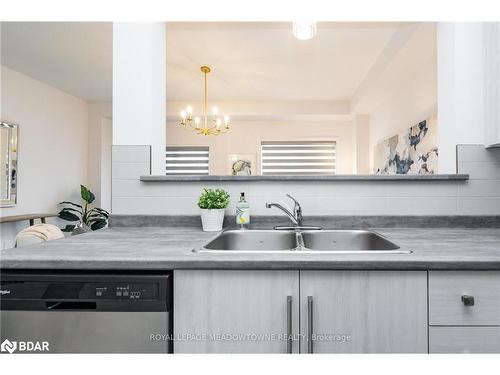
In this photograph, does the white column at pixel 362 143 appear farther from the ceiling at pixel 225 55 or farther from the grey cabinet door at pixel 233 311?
the grey cabinet door at pixel 233 311

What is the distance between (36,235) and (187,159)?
4.27 m

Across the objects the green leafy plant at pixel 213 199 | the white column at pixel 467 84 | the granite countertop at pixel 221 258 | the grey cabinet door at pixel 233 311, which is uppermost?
the white column at pixel 467 84

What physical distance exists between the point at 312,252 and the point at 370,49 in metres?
3.18

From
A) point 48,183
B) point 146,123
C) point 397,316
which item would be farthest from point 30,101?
point 397,316

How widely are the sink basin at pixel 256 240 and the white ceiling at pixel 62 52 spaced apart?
2.62 metres

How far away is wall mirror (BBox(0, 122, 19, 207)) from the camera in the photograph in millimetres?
3709

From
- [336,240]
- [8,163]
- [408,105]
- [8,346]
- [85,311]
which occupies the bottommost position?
[8,346]

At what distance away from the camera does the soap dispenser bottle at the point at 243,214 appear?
1.50m

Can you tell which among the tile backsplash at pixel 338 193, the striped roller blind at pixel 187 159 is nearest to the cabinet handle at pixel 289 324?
the tile backsplash at pixel 338 193

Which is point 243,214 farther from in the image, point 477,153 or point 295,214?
point 477,153

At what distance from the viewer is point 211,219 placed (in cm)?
149

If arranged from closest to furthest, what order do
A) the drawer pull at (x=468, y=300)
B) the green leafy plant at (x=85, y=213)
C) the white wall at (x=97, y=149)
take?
the drawer pull at (x=468, y=300), the green leafy plant at (x=85, y=213), the white wall at (x=97, y=149)

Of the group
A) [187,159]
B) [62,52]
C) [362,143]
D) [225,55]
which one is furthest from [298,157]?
[62,52]

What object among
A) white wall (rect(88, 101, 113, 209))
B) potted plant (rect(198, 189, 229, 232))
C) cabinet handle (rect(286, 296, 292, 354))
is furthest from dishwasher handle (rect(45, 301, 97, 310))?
white wall (rect(88, 101, 113, 209))
